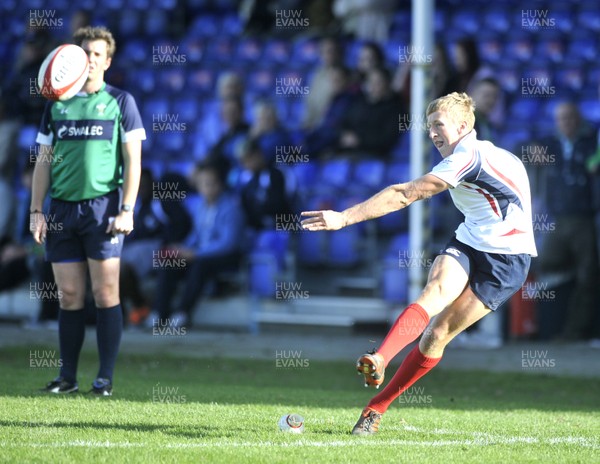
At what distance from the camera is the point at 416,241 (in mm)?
12055

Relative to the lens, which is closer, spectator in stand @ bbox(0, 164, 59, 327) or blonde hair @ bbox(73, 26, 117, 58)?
blonde hair @ bbox(73, 26, 117, 58)

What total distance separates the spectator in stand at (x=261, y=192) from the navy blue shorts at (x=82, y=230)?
215 inches

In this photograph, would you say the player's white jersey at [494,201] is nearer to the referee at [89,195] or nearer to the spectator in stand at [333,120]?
the referee at [89,195]

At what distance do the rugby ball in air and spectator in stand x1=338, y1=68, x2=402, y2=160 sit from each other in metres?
6.47

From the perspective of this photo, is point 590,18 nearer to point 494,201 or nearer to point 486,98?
point 486,98

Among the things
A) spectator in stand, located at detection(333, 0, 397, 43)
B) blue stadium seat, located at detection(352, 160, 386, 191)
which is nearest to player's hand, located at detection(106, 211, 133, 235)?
blue stadium seat, located at detection(352, 160, 386, 191)

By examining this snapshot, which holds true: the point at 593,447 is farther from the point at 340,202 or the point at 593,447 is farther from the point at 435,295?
the point at 340,202

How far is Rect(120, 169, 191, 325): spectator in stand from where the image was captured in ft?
46.0

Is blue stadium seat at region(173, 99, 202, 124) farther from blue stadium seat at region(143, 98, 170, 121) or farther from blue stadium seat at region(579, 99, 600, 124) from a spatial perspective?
blue stadium seat at region(579, 99, 600, 124)

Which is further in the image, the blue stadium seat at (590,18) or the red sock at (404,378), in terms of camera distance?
the blue stadium seat at (590,18)

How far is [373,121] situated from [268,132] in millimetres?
1384

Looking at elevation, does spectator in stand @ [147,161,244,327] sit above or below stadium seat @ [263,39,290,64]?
below

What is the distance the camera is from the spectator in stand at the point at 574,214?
1266cm

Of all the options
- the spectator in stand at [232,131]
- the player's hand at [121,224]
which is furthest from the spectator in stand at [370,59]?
the player's hand at [121,224]
